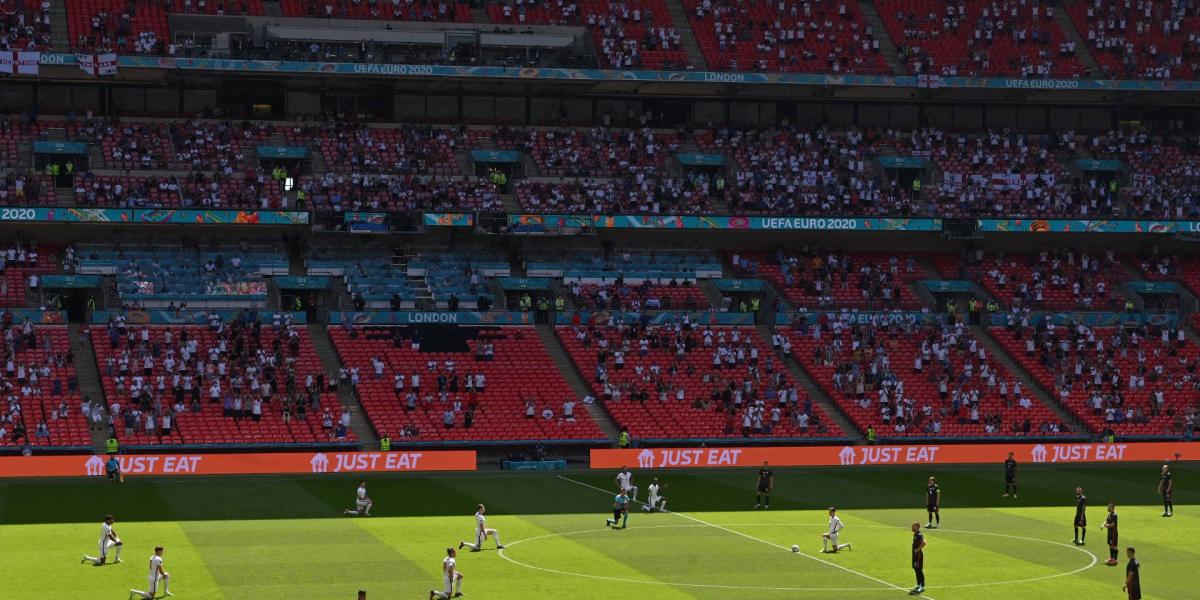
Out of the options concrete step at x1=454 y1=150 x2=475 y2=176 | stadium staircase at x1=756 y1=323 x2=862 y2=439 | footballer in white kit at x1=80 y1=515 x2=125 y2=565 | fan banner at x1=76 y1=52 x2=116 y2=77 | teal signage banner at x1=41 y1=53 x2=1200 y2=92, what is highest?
teal signage banner at x1=41 y1=53 x2=1200 y2=92

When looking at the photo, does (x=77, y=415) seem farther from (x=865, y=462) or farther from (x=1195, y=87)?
(x=1195, y=87)

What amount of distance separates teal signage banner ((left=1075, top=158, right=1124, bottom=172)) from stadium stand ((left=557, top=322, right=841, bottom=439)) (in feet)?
78.3

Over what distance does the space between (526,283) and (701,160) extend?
12745mm

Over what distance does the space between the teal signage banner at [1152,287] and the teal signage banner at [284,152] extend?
1659 inches

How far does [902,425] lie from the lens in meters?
69.2

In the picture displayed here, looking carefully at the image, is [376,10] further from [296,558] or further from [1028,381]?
[296,558]

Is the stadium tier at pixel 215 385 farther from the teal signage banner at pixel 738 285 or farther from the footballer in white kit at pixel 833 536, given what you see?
the footballer in white kit at pixel 833 536

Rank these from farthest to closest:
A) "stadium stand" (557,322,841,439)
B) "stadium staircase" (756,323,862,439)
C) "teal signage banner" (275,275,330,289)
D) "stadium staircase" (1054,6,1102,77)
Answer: "stadium staircase" (1054,6,1102,77), "teal signage banner" (275,275,330,289), "stadium staircase" (756,323,862,439), "stadium stand" (557,322,841,439)

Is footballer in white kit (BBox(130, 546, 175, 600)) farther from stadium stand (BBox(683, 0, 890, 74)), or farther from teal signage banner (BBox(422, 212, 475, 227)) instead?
stadium stand (BBox(683, 0, 890, 74))

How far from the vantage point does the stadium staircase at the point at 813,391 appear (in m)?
69.6

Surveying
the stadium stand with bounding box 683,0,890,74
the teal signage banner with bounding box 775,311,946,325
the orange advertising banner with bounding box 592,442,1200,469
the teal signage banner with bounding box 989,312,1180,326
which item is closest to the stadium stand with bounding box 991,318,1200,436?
the teal signage banner with bounding box 989,312,1180,326

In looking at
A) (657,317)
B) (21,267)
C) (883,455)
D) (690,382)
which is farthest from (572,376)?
(21,267)

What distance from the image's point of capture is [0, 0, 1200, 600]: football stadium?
57.1 metres

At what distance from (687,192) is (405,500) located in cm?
3258
